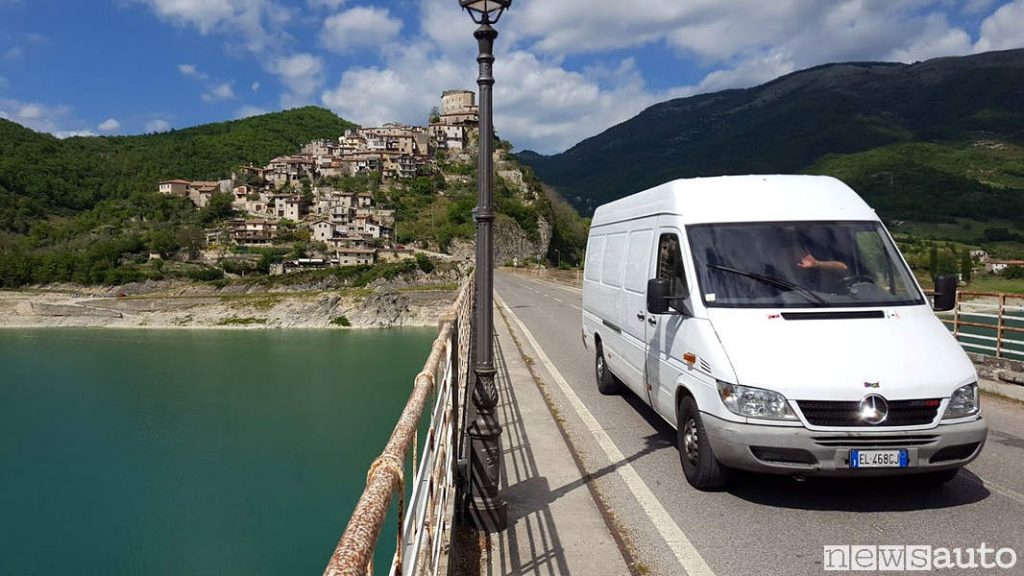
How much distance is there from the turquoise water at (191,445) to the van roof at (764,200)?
639 inches

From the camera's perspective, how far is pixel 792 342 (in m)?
4.68

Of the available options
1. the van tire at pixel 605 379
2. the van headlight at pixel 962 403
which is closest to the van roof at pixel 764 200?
the van headlight at pixel 962 403

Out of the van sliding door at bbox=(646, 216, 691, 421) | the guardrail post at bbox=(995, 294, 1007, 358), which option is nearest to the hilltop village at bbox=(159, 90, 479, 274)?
the guardrail post at bbox=(995, 294, 1007, 358)

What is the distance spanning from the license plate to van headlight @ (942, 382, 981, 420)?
45cm

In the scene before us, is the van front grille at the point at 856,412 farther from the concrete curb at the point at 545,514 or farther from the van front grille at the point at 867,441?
the concrete curb at the point at 545,514

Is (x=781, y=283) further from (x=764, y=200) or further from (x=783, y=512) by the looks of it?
(x=783, y=512)

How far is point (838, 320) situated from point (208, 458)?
44.8 m

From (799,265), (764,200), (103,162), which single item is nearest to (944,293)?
(799,265)

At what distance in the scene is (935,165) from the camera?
154250 millimetres

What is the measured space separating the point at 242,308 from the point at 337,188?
5967 centimetres

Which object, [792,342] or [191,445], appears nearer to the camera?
[792,342]

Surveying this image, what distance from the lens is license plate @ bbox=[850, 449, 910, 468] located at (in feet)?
14.2

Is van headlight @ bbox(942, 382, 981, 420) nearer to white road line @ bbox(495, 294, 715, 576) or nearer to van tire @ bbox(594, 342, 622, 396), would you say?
white road line @ bbox(495, 294, 715, 576)

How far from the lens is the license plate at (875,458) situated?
433cm
